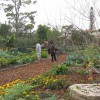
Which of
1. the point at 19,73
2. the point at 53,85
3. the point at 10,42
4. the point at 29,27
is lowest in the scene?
the point at 19,73

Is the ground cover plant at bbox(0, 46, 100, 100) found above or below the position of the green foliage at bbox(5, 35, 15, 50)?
below

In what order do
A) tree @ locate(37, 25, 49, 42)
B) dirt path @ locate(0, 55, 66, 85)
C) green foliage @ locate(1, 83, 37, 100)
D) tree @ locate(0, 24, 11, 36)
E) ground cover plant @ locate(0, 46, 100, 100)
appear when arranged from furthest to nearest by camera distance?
tree @ locate(0, 24, 11, 36), tree @ locate(37, 25, 49, 42), dirt path @ locate(0, 55, 66, 85), ground cover plant @ locate(0, 46, 100, 100), green foliage @ locate(1, 83, 37, 100)

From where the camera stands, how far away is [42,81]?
8.59 m

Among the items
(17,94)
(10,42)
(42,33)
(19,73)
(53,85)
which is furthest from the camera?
(42,33)

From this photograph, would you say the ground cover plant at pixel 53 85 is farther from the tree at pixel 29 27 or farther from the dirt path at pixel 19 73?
the tree at pixel 29 27

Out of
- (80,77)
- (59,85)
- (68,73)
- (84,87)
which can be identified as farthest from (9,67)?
(84,87)

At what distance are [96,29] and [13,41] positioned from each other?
2069cm

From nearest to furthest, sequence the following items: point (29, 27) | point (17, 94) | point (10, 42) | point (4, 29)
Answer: point (17, 94), point (10, 42), point (4, 29), point (29, 27)

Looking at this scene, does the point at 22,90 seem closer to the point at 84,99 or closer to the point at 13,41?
the point at 84,99

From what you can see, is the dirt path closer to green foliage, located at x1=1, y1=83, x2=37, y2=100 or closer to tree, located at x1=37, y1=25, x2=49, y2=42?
green foliage, located at x1=1, y1=83, x2=37, y2=100

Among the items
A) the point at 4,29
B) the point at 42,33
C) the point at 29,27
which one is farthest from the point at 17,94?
the point at 29,27

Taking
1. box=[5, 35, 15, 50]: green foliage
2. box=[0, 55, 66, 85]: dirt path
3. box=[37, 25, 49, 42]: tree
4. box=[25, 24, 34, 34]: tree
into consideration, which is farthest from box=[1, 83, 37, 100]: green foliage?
box=[25, 24, 34, 34]: tree

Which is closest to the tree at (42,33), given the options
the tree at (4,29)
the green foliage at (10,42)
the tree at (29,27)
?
the tree at (4,29)

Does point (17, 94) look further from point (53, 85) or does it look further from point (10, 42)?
point (10, 42)
